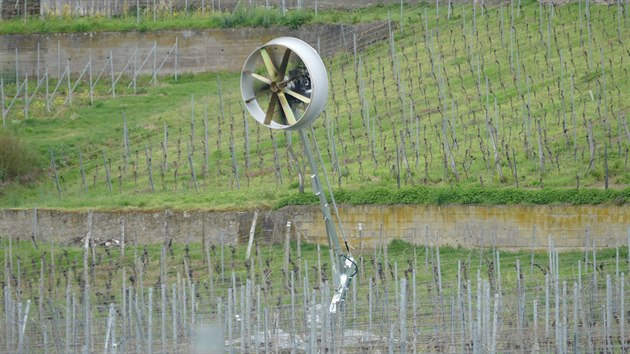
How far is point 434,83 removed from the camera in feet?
127

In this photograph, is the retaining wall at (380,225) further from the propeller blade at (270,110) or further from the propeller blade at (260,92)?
the propeller blade at (270,110)

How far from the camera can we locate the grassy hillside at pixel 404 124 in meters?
32.3

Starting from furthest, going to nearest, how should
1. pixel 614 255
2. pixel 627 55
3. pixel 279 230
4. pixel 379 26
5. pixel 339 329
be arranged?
pixel 379 26 < pixel 627 55 < pixel 279 230 < pixel 614 255 < pixel 339 329

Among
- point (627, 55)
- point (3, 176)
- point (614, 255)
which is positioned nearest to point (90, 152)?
point (3, 176)

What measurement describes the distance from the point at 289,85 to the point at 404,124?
463 inches

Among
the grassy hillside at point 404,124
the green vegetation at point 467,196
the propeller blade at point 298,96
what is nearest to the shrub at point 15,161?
the grassy hillside at point 404,124

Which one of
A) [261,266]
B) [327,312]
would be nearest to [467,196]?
[261,266]

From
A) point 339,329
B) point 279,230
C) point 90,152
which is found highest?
point 90,152

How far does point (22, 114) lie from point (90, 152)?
3518 mm

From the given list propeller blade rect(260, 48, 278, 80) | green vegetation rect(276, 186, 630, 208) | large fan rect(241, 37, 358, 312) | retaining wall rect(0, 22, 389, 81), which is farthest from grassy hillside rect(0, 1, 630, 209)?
propeller blade rect(260, 48, 278, 80)

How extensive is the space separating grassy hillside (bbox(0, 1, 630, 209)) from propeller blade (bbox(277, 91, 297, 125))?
7517 mm

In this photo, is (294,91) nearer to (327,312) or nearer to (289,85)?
(289,85)

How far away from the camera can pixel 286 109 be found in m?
23.6

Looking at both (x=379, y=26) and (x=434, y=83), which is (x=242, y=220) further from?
(x=379, y=26)
